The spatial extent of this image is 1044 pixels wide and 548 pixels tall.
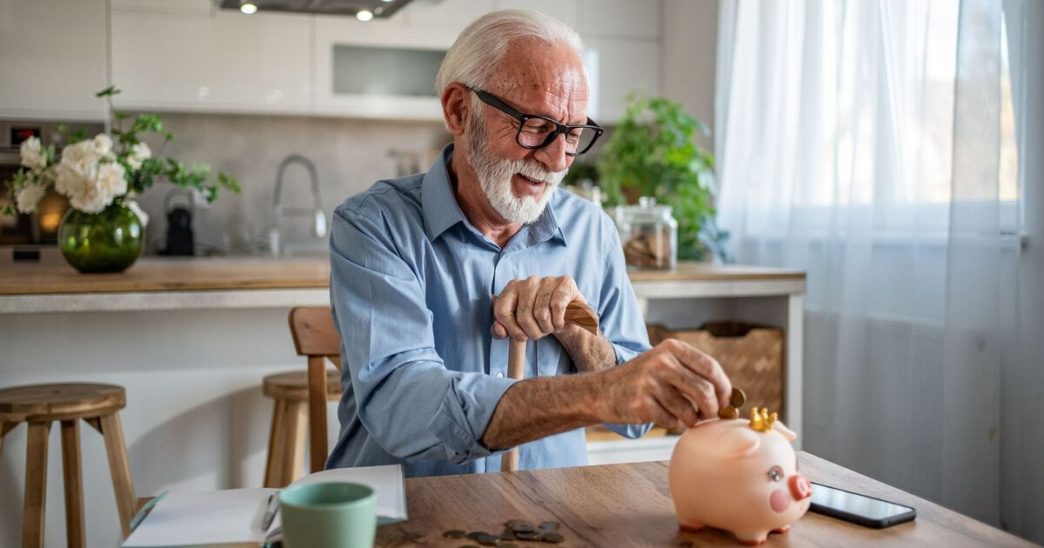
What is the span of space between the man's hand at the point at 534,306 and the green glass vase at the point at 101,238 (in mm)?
1628

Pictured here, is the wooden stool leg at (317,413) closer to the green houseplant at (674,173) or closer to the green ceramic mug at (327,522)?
the green ceramic mug at (327,522)

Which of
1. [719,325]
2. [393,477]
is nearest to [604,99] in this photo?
[719,325]

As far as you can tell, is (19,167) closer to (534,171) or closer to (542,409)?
(534,171)

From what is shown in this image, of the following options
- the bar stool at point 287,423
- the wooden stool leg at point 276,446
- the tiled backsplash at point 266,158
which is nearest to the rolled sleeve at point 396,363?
the bar stool at point 287,423

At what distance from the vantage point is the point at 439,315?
154 centimetres

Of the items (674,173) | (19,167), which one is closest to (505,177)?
(674,173)

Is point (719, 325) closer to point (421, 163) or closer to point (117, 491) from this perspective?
point (117, 491)

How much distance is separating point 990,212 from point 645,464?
1668 mm

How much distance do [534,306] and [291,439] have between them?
1367 millimetres

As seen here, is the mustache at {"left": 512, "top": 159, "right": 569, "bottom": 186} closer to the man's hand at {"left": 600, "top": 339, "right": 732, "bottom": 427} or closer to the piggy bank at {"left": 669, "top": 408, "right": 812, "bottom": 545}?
the man's hand at {"left": 600, "top": 339, "right": 732, "bottom": 427}

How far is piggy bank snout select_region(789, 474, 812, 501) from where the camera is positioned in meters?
0.98

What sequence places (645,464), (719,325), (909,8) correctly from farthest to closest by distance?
(719,325) < (909,8) < (645,464)

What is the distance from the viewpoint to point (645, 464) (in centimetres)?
129

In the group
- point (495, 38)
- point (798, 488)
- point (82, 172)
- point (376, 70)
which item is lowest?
point (798, 488)
